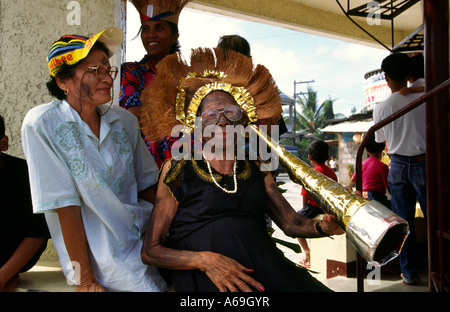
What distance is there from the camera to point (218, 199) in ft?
6.80

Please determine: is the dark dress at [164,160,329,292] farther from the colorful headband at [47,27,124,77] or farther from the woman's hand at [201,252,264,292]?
the colorful headband at [47,27,124,77]

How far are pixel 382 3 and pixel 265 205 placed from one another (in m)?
4.55

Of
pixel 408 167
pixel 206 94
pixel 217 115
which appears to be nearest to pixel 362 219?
pixel 217 115

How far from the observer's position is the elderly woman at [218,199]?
6.33 feet

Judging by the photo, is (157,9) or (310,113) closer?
(157,9)

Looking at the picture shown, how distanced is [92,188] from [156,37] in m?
1.41

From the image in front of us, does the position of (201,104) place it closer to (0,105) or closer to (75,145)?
(75,145)

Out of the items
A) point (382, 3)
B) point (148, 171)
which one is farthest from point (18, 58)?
point (382, 3)

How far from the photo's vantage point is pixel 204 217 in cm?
205

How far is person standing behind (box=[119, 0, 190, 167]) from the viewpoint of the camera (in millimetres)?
2830

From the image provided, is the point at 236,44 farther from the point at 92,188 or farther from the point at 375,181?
the point at 375,181

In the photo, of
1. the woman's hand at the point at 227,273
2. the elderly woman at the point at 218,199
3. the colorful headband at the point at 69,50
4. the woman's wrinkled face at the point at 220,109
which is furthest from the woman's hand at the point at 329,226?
the colorful headband at the point at 69,50

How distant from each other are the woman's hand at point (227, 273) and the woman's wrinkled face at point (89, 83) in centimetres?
109

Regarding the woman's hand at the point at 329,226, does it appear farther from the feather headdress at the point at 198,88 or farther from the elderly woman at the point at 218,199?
the feather headdress at the point at 198,88
